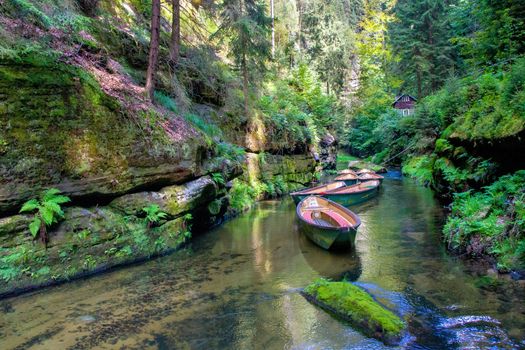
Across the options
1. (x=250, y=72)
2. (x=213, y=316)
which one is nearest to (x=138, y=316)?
(x=213, y=316)

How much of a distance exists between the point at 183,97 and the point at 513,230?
992 cm

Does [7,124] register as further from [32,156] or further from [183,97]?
[183,97]

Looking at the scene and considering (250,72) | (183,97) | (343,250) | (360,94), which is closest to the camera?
Result: (343,250)

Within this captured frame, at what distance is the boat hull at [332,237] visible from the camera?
9.00m

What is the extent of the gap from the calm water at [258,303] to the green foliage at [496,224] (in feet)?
2.00

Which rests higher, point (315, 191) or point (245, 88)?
point (245, 88)

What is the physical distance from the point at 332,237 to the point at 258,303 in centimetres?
346

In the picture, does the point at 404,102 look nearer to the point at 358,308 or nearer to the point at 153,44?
the point at 153,44

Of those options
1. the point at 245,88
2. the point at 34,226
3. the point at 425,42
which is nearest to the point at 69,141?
the point at 34,226

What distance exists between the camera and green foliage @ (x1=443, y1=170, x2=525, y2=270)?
7.00 meters

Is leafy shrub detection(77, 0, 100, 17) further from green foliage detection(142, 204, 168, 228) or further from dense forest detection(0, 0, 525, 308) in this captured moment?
green foliage detection(142, 204, 168, 228)

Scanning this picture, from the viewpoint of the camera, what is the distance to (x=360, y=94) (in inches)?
1939

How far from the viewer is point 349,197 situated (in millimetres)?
16188

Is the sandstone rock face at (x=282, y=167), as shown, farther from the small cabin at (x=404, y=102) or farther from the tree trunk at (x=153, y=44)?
the small cabin at (x=404, y=102)
